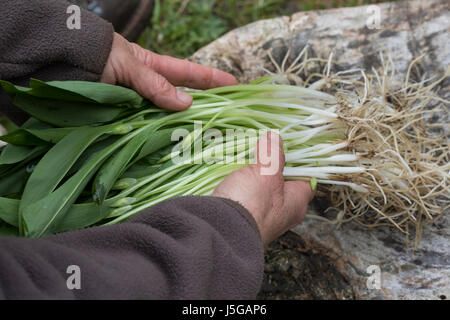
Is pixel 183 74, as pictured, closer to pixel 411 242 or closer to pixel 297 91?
pixel 297 91

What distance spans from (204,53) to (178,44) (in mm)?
838

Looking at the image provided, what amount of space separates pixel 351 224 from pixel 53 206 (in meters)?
1.04

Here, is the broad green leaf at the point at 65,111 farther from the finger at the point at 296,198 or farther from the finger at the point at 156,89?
the finger at the point at 296,198

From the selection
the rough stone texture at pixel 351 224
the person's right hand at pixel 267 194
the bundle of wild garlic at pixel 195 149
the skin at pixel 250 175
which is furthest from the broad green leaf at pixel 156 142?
the rough stone texture at pixel 351 224

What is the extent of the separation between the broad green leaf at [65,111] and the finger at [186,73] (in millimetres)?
364

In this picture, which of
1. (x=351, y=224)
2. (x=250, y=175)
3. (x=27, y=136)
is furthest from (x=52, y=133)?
(x=351, y=224)

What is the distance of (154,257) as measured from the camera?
1007mm

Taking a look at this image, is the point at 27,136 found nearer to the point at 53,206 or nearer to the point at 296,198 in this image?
the point at 53,206

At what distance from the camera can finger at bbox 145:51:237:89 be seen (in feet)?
5.41

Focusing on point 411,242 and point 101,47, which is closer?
point 101,47

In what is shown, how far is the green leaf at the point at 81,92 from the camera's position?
1162 millimetres
